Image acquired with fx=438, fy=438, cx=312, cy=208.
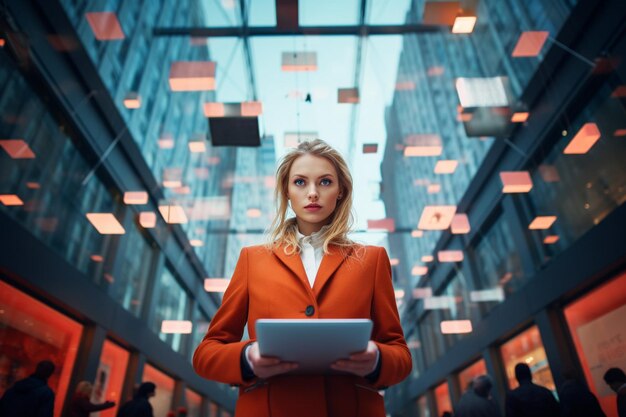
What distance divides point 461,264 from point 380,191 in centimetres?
379

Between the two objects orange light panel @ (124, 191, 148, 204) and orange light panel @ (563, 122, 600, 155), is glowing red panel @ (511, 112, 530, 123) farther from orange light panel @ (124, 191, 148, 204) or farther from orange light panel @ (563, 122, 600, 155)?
orange light panel @ (124, 191, 148, 204)

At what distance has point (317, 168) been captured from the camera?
1.75m

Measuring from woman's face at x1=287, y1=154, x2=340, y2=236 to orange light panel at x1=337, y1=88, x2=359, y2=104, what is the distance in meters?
8.14

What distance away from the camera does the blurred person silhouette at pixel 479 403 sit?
541cm

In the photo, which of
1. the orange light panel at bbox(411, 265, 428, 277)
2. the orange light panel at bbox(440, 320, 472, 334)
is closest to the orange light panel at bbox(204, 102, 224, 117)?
the orange light panel at bbox(440, 320, 472, 334)

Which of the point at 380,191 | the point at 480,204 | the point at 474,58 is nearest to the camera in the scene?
the point at 474,58

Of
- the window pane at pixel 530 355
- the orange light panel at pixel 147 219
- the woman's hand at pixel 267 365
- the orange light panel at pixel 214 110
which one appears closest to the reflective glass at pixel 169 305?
the orange light panel at pixel 147 219

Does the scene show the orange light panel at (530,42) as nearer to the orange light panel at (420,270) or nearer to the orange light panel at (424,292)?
the orange light panel at (424,292)

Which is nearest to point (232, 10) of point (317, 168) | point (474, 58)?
point (474, 58)

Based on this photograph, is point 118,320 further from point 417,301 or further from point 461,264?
point 417,301

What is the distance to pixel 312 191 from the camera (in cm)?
171

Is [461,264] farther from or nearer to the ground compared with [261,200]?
nearer to the ground

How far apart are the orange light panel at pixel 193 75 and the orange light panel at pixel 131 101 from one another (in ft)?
9.56

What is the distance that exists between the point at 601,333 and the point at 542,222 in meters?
2.66
